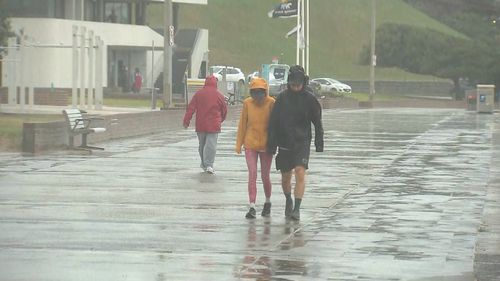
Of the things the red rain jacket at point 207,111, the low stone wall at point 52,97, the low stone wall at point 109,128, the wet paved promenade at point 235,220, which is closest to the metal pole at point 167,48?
the low stone wall at point 109,128

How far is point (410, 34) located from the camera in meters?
94.0

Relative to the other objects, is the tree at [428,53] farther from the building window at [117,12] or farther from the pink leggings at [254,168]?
the pink leggings at [254,168]

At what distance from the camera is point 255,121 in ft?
45.3

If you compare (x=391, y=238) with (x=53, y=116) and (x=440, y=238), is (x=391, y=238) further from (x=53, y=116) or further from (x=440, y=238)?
(x=53, y=116)

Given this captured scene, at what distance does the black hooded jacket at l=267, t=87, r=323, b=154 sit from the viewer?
43.9 feet

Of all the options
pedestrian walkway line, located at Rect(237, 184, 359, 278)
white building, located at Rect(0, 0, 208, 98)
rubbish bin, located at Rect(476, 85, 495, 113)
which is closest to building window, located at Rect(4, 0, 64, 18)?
white building, located at Rect(0, 0, 208, 98)

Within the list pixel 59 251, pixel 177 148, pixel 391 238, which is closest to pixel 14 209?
pixel 59 251

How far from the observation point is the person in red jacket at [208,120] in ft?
64.2

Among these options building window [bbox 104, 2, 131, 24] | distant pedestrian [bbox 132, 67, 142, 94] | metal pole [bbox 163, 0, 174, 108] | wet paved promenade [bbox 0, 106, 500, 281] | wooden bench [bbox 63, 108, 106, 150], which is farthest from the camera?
building window [bbox 104, 2, 131, 24]

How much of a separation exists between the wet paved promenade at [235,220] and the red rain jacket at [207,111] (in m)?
0.86

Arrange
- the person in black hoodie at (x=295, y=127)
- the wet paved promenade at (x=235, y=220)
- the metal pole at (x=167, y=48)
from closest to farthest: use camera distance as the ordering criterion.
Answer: the wet paved promenade at (x=235, y=220) → the person in black hoodie at (x=295, y=127) → the metal pole at (x=167, y=48)

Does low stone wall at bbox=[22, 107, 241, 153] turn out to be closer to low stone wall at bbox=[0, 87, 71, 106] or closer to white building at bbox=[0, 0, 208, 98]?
white building at bbox=[0, 0, 208, 98]

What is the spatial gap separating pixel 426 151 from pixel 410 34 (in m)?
69.3

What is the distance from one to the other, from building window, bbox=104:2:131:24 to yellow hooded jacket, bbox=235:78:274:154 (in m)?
51.7
